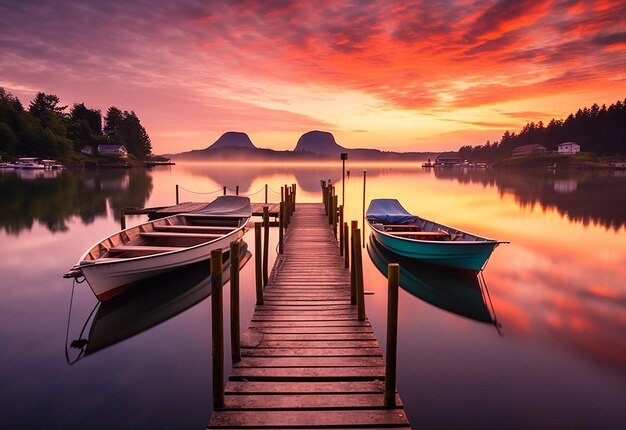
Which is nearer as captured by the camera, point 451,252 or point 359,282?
point 359,282

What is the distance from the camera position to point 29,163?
87.9 metres

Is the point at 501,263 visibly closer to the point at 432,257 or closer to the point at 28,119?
the point at 432,257

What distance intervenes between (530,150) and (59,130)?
16340 centimetres

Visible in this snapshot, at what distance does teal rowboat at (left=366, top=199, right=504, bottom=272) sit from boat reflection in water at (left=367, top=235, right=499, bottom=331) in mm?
604

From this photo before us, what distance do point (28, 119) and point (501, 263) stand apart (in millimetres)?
117456

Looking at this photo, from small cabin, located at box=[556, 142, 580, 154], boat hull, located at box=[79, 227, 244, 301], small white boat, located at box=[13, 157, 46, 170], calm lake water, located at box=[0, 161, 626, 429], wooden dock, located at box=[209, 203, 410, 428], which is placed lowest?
calm lake water, located at box=[0, 161, 626, 429]

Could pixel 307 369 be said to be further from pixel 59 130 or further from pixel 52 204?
pixel 59 130

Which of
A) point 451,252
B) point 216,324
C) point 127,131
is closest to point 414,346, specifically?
point 451,252

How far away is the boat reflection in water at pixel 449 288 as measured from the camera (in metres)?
12.1

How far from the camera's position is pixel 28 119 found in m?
96.0

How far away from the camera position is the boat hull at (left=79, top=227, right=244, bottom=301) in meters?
9.84

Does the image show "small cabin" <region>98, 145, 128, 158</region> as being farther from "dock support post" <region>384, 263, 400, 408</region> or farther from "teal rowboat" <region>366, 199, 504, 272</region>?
"dock support post" <region>384, 263, 400, 408</region>

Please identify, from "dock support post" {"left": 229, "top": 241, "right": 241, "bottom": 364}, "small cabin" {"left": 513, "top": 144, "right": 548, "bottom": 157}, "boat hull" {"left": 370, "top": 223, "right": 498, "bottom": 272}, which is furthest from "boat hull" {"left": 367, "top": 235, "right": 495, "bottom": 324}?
"small cabin" {"left": 513, "top": 144, "right": 548, "bottom": 157}

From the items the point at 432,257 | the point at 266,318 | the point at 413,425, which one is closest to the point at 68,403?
the point at 266,318
